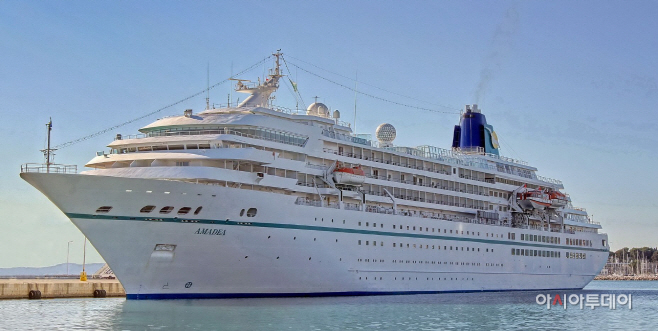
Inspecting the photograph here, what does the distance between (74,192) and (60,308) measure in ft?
17.7

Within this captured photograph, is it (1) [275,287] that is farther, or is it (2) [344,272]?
(2) [344,272]

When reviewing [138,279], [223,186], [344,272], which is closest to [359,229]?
[344,272]

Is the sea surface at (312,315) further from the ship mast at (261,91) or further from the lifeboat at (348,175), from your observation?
the ship mast at (261,91)

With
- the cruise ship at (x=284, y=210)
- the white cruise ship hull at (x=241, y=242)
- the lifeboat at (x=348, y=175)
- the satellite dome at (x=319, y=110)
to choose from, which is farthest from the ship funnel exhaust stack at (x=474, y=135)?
the lifeboat at (x=348, y=175)

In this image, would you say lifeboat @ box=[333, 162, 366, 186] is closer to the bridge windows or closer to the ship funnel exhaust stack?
the bridge windows

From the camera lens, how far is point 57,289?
126 ft

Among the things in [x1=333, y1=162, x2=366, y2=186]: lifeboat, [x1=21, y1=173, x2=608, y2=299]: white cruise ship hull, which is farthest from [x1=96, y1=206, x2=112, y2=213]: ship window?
[x1=333, y1=162, x2=366, y2=186]: lifeboat

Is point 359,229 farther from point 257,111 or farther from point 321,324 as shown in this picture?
point 321,324

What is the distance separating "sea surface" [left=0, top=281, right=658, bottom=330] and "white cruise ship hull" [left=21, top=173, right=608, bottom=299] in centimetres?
84

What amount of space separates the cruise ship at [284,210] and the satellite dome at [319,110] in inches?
2.5

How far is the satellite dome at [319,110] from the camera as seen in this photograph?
4147 cm

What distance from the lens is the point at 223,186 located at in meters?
32.5

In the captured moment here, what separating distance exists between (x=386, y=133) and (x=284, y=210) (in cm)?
1303

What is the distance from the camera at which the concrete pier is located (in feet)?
120
